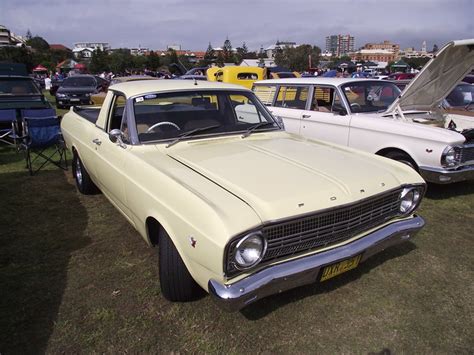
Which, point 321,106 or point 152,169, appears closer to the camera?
point 152,169

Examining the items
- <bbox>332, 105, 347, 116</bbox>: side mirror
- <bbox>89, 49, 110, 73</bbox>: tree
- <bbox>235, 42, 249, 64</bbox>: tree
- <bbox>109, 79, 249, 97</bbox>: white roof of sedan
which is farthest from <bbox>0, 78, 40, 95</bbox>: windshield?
<bbox>235, 42, 249, 64</bbox>: tree

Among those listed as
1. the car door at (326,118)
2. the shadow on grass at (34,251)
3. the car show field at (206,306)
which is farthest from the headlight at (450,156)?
the shadow on grass at (34,251)

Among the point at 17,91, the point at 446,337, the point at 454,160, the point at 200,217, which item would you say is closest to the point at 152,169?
the point at 200,217

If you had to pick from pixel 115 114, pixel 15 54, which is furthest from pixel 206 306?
pixel 15 54

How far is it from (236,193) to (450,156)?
11.8 ft

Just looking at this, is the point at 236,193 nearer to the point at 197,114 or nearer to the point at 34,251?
the point at 197,114

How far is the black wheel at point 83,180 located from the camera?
520cm

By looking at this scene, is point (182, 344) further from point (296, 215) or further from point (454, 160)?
point (454, 160)

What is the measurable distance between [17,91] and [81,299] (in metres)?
8.16

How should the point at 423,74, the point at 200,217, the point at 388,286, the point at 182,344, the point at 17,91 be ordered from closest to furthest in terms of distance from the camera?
the point at 200,217 → the point at 182,344 → the point at 388,286 → the point at 423,74 → the point at 17,91

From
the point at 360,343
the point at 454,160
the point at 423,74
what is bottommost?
the point at 360,343

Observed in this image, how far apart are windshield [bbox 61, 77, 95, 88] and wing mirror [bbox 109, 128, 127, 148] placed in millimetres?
14493

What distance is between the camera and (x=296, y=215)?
242 cm

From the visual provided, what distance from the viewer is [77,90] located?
15469mm
